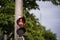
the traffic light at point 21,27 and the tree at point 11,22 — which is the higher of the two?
the traffic light at point 21,27

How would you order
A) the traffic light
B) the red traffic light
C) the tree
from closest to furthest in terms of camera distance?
the traffic light → the red traffic light → the tree

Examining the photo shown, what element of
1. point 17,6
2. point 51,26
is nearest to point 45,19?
point 51,26

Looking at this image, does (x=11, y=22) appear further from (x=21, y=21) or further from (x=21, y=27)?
(x=21, y=27)

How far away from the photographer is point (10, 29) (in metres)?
14.8

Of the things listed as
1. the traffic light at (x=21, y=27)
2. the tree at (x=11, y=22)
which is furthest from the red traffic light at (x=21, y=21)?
the tree at (x=11, y=22)

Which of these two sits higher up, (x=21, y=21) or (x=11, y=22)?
(x=21, y=21)

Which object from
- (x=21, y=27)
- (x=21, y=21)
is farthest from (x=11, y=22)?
(x=21, y=27)

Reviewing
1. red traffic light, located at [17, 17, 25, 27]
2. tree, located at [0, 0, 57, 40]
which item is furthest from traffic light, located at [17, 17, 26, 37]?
tree, located at [0, 0, 57, 40]

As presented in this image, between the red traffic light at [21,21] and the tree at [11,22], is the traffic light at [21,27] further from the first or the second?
the tree at [11,22]

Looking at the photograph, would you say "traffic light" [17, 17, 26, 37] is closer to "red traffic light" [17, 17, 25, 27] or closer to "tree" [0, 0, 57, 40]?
"red traffic light" [17, 17, 25, 27]

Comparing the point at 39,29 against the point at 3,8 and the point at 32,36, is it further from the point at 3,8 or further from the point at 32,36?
the point at 3,8

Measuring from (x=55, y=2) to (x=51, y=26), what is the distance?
19201 mm

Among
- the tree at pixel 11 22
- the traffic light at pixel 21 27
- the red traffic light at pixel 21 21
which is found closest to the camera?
the traffic light at pixel 21 27

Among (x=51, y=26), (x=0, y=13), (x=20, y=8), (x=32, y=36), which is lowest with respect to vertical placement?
(x=51, y=26)
